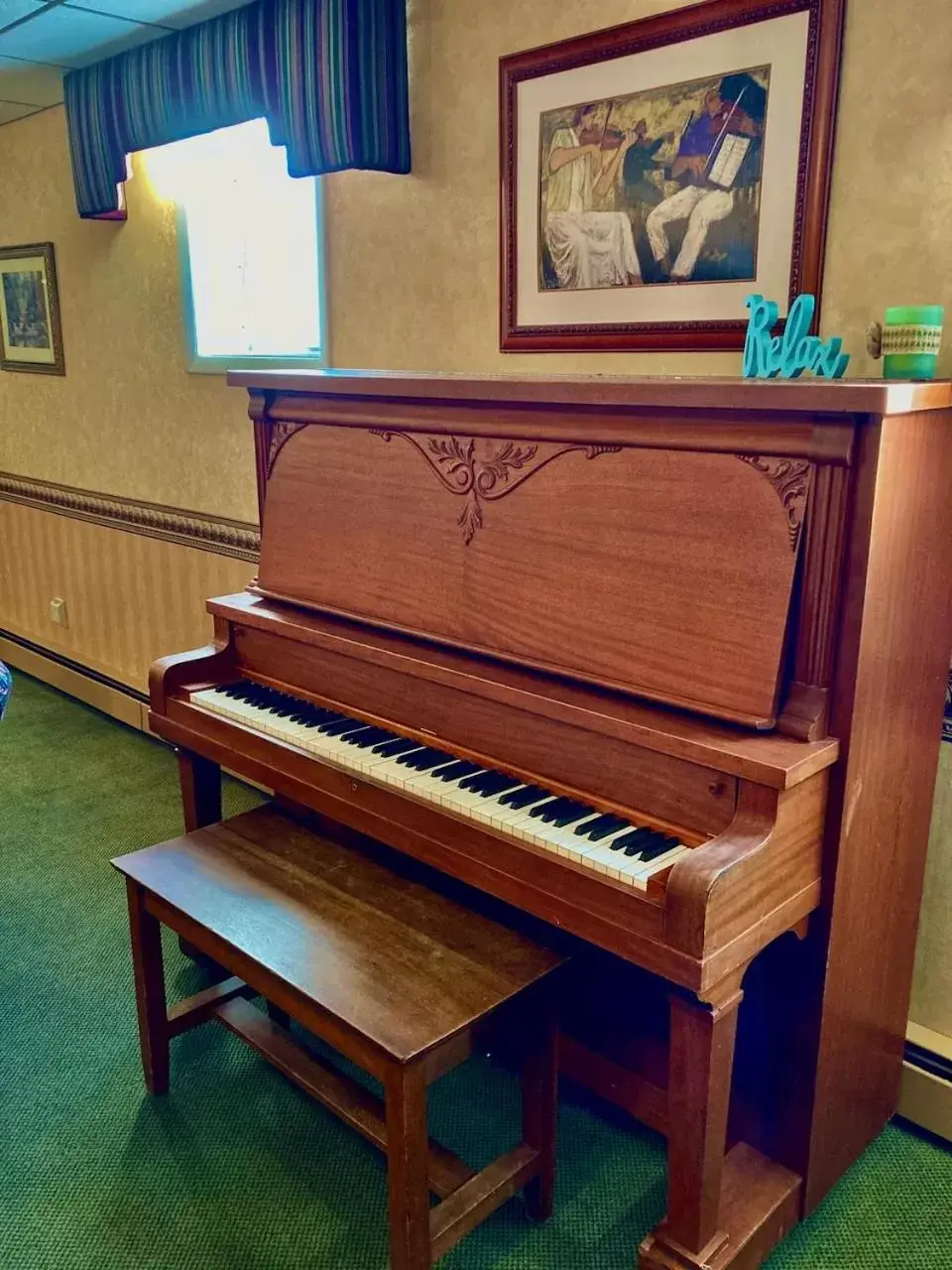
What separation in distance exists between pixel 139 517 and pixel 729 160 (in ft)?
8.30

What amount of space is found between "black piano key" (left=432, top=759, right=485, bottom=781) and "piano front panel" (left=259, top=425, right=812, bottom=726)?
20 cm

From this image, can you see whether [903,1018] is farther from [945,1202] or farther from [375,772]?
[375,772]

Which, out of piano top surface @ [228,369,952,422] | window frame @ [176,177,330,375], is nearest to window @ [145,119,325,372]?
window frame @ [176,177,330,375]

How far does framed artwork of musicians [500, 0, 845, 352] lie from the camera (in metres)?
1.79

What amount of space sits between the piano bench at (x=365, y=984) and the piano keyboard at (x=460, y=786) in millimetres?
223

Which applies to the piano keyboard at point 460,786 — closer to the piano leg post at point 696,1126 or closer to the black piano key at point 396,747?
the black piano key at point 396,747

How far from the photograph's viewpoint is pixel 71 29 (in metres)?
2.86

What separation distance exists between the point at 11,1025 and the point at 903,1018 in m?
1.86

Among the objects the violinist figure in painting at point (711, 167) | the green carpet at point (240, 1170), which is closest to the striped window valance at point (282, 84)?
the violinist figure in painting at point (711, 167)

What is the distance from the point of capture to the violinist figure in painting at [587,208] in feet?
6.77

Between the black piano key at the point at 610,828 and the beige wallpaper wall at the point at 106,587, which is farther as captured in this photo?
the beige wallpaper wall at the point at 106,587

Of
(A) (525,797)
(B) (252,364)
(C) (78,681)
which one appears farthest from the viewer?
(C) (78,681)

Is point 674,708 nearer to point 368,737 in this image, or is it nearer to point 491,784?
point 491,784

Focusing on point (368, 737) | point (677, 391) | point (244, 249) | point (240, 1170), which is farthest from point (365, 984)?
point (244, 249)
